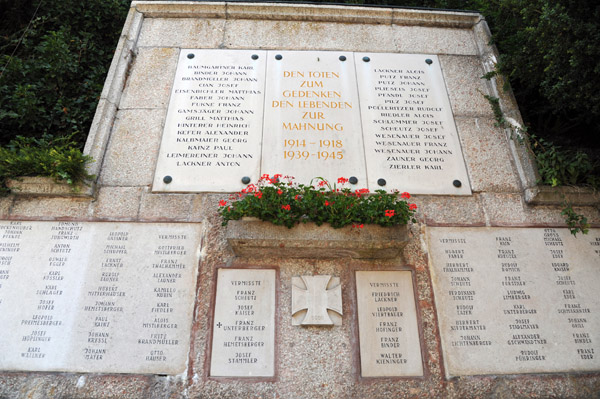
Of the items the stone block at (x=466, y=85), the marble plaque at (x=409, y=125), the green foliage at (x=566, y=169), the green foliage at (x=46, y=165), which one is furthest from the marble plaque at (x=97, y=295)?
the green foliage at (x=566, y=169)

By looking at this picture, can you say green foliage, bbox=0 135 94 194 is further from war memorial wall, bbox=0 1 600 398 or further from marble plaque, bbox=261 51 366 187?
marble plaque, bbox=261 51 366 187

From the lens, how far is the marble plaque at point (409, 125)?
14.5ft

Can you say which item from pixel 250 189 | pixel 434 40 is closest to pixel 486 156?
pixel 434 40

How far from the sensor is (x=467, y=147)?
15.3ft

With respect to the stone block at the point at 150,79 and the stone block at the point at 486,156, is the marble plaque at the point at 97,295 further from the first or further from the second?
the stone block at the point at 486,156

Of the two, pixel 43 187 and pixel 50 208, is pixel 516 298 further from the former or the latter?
pixel 43 187

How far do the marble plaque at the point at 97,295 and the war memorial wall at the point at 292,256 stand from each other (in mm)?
17

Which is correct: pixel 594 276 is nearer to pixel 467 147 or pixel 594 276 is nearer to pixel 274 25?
pixel 467 147

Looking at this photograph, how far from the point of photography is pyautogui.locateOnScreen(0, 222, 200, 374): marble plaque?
→ 11.5 ft

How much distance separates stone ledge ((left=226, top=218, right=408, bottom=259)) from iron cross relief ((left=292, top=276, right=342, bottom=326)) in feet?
1.02

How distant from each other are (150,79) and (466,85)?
4.10 metres

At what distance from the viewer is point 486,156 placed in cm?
463

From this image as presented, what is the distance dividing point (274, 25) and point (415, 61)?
2.04 meters

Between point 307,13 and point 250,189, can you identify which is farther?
point 307,13
